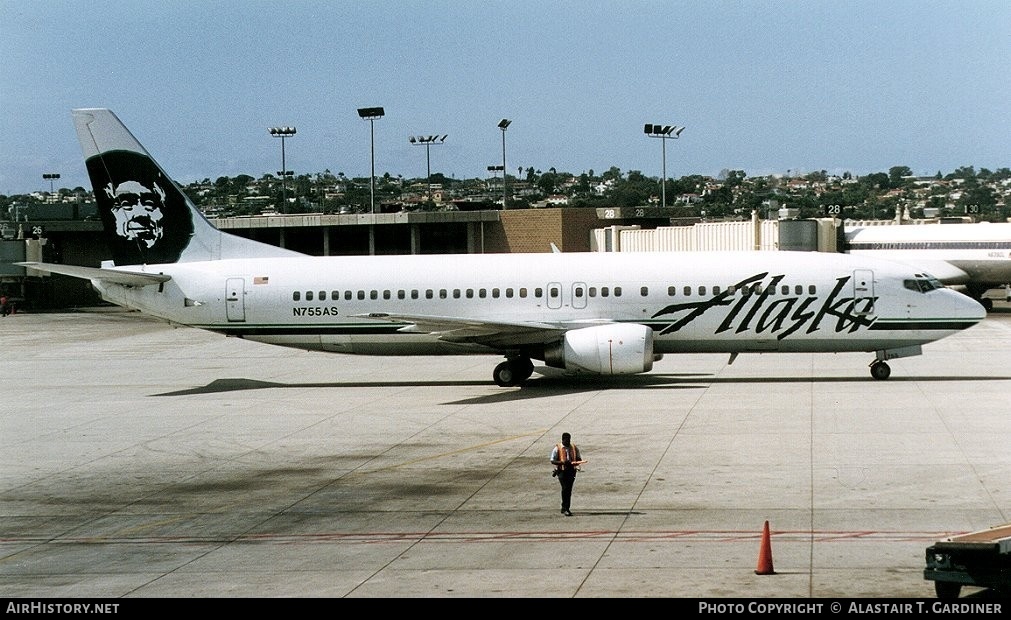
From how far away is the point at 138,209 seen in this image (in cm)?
4025

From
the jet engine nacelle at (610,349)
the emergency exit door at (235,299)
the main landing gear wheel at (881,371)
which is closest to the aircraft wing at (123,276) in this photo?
the emergency exit door at (235,299)

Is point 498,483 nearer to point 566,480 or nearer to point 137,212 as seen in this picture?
point 566,480

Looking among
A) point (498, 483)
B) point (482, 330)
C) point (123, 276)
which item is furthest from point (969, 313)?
point (123, 276)

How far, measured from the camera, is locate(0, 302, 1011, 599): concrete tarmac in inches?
635

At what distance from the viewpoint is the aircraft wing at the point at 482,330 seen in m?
35.1

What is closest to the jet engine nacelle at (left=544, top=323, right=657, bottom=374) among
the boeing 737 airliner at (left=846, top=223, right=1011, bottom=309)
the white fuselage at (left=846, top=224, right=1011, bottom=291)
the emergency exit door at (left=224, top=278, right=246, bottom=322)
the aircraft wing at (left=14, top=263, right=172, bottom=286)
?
the emergency exit door at (left=224, top=278, right=246, bottom=322)

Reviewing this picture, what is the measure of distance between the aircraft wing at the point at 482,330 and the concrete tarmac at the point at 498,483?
1.48 metres

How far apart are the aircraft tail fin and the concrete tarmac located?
4.36 meters

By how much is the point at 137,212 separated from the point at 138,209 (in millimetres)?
102

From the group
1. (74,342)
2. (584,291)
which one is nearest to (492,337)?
(584,291)


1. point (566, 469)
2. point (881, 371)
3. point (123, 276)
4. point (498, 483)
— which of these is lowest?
point (498, 483)

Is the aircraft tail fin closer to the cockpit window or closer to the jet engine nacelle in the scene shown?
the jet engine nacelle
